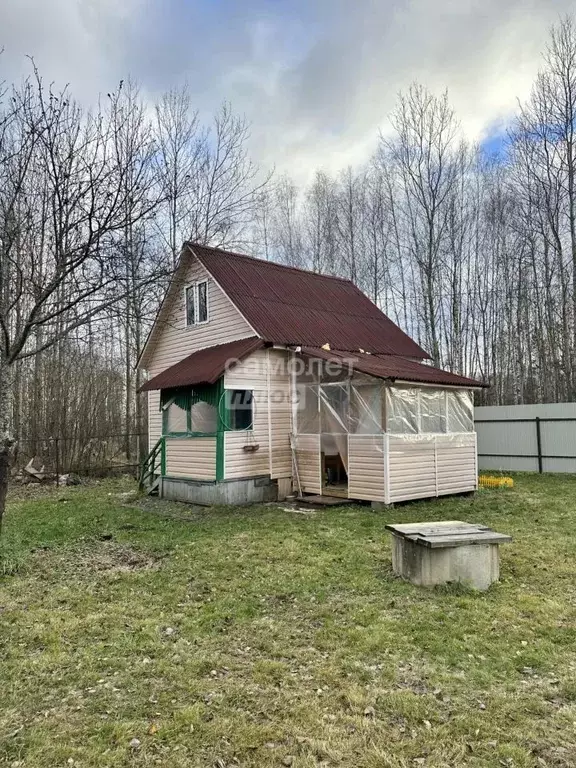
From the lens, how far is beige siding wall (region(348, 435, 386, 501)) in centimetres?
973

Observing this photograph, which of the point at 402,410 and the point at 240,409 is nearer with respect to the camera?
the point at 402,410

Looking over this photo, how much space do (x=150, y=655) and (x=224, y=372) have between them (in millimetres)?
6963

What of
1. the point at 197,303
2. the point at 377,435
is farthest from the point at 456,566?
the point at 197,303

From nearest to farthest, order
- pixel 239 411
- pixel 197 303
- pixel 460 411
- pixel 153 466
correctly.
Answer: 1. pixel 239 411
2. pixel 460 411
3. pixel 153 466
4. pixel 197 303

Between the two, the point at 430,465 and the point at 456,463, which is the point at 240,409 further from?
the point at 456,463

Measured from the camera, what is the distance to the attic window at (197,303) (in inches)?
499

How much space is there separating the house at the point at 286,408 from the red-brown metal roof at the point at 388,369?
0.15ft

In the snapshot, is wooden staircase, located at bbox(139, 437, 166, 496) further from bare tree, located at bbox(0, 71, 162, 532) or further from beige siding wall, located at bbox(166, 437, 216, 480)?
bare tree, located at bbox(0, 71, 162, 532)

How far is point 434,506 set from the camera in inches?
389

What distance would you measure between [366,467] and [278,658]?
6.53m

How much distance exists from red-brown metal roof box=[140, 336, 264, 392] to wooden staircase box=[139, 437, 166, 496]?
1.51 m

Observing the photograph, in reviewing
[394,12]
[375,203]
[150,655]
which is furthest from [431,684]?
[375,203]

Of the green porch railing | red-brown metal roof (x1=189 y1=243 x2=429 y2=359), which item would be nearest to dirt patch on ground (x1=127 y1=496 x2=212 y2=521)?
the green porch railing

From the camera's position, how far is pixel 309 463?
36.3 feet
